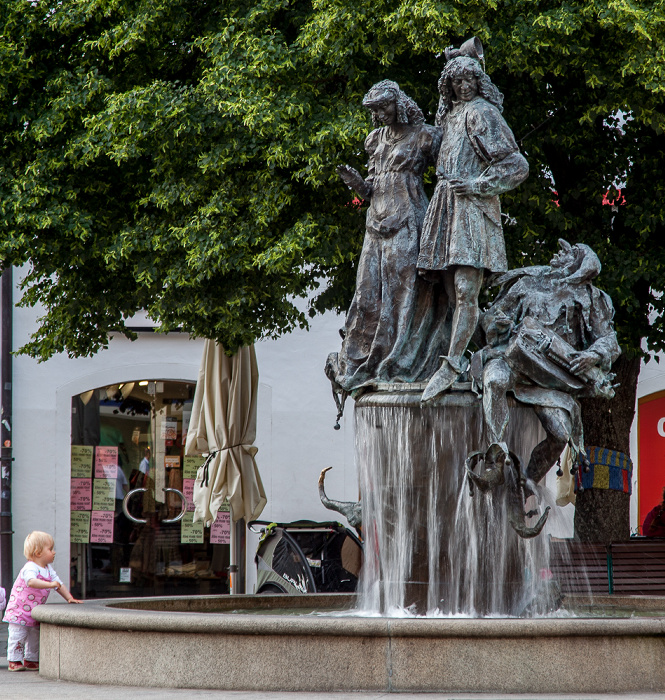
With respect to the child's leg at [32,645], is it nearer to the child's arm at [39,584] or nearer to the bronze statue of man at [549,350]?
the child's arm at [39,584]

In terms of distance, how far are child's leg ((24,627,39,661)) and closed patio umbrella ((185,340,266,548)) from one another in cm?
548

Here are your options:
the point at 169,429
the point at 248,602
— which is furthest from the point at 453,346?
the point at 169,429

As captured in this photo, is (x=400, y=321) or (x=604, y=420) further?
(x=604, y=420)

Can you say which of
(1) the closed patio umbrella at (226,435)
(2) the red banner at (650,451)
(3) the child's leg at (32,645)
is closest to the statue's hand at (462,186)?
(3) the child's leg at (32,645)

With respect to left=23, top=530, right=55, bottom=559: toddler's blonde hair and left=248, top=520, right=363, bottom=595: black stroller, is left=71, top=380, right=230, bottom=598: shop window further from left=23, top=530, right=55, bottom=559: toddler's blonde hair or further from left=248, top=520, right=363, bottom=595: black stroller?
left=23, top=530, right=55, bottom=559: toddler's blonde hair

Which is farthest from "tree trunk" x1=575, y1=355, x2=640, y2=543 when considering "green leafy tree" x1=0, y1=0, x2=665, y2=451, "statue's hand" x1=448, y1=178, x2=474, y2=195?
"statue's hand" x1=448, y1=178, x2=474, y2=195

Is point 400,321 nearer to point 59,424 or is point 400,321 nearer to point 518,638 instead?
point 518,638

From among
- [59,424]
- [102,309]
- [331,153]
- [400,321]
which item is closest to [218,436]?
[102,309]

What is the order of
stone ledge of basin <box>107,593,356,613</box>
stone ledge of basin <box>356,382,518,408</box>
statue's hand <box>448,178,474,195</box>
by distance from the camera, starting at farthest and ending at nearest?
stone ledge of basin <box>107,593,356,613</box> → statue's hand <box>448,178,474,195</box> → stone ledge of basin <box>356,382,518,408</box>

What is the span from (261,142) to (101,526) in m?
7.74

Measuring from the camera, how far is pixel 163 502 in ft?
60.1

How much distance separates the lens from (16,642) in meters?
7.91

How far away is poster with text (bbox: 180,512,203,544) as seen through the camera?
60.1 ft

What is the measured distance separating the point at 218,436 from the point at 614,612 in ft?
19.9
